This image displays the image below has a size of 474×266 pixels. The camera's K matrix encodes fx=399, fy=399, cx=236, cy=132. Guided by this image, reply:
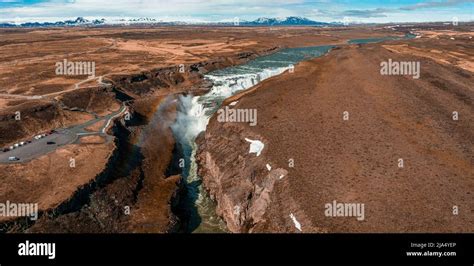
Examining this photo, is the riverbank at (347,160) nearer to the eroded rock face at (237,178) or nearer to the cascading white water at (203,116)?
the eroded rock face at (237,178)

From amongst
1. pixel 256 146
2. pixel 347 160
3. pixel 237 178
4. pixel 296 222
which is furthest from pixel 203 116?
pixel 296 222

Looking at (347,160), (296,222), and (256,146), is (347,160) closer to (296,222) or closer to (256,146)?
(296,222)

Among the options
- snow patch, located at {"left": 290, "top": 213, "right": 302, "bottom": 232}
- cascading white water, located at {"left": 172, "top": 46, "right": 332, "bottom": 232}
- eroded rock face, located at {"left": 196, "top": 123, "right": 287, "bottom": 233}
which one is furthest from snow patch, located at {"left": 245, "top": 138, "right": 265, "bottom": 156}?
snow patch, located at {"left": 290, "top": 213, "right": 302, "bottom": 232}

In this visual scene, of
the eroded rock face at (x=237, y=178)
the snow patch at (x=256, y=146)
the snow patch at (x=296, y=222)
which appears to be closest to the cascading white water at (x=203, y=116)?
the eroded rock face at (x=237, y=178)

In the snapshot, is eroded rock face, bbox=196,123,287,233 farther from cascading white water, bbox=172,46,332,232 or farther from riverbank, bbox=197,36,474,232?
cascading white water, bbox=172,46,332,232

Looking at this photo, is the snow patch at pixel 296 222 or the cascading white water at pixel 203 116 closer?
the snow patch at pixel 296 222
